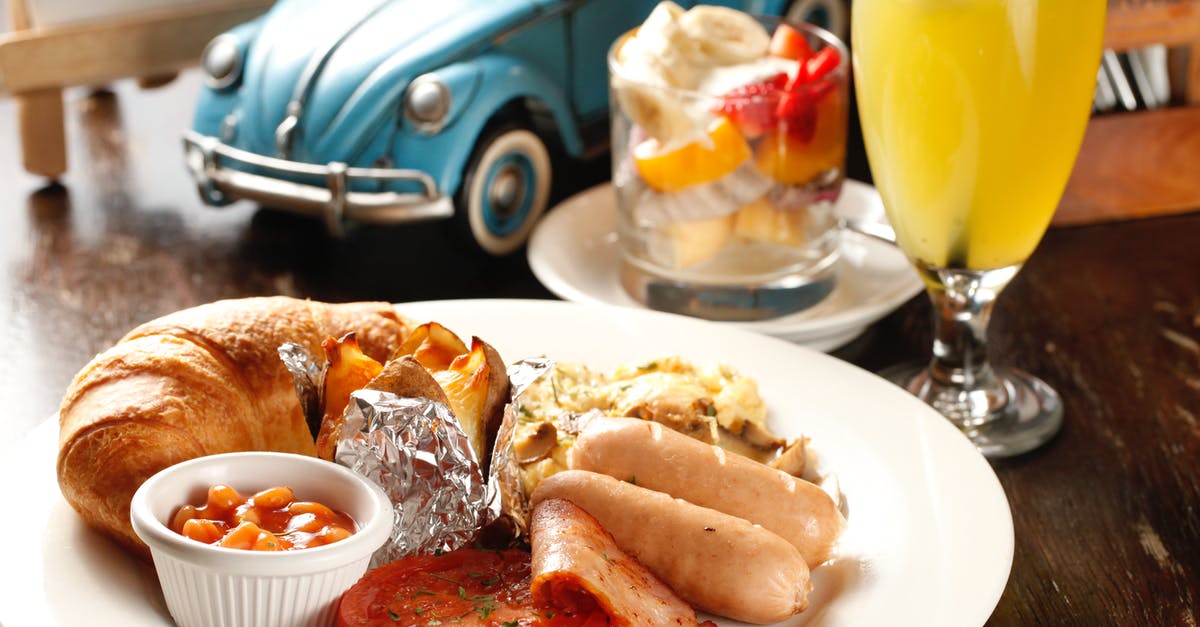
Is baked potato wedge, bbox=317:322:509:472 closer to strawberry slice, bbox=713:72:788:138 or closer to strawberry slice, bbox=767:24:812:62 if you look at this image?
strawberry slice, bbox=713:72:788:138

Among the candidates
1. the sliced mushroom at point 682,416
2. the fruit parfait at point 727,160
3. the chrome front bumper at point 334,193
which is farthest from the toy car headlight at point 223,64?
the sliced mushroom at point 682,416

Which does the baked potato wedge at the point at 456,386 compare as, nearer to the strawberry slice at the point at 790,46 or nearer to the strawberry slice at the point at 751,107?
the strawberry slice at the point at 751,107

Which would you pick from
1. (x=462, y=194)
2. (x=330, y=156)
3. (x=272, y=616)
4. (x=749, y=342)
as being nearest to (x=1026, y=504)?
(x=749, y=342)

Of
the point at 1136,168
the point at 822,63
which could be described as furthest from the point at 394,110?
the point at 1136,168

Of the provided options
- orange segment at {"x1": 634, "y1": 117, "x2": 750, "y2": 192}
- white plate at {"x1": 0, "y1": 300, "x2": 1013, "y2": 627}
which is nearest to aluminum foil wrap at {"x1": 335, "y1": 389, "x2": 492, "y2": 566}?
white plate at {"x1": 0, "y1": 300, "x2": 1013, "y2": 627}

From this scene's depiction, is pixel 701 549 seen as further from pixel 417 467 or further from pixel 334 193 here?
pixel 334 193

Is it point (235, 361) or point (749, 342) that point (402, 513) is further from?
point (749, 342)

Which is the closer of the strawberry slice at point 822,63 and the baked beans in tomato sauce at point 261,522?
the baked beans in tomato sauce at point 261,522
